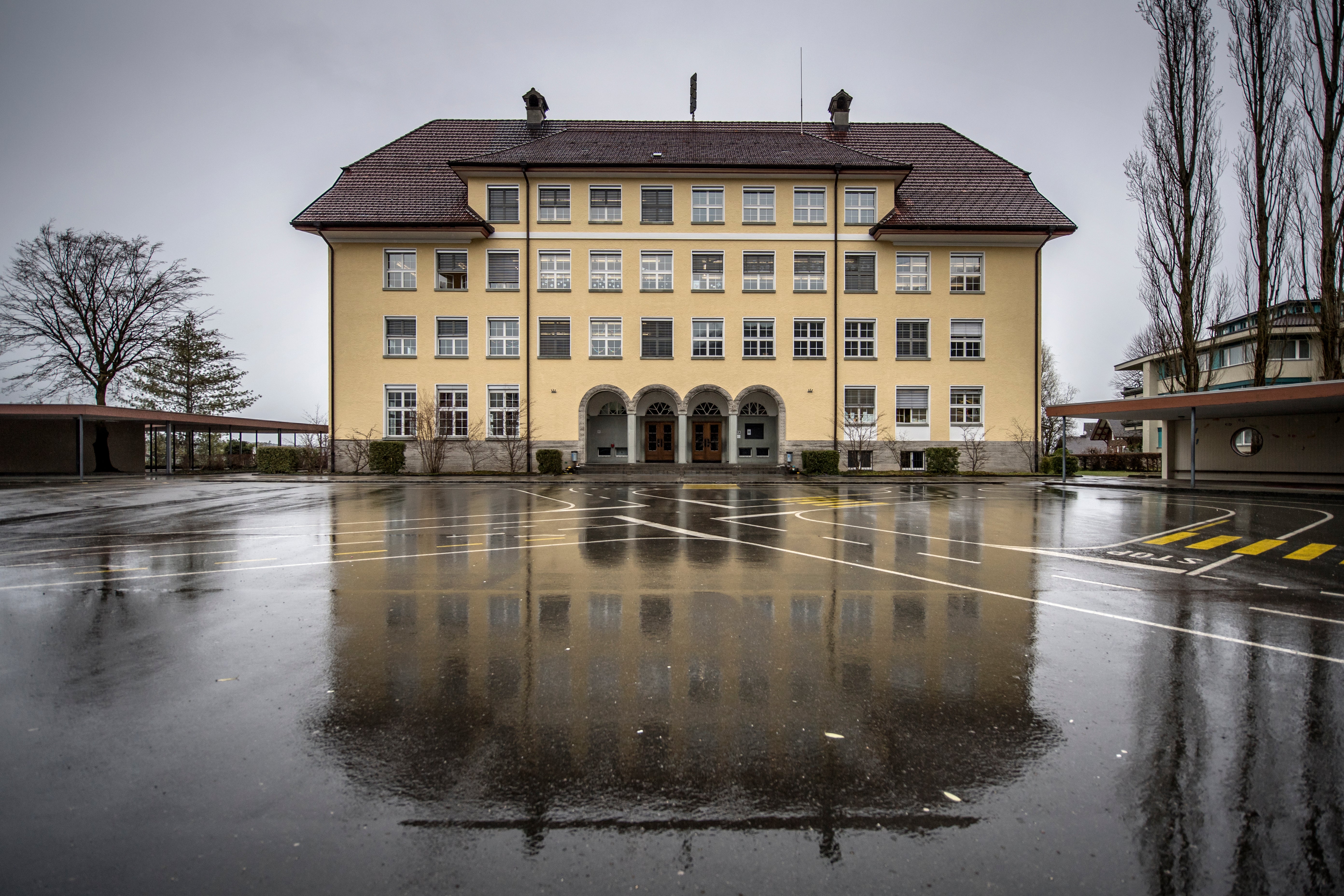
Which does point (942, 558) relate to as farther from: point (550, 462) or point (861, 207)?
point (861, 207)

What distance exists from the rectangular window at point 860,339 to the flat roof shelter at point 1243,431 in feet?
28.7

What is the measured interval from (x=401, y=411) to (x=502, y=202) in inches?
466

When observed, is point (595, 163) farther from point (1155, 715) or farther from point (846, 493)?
point (1155, 715)

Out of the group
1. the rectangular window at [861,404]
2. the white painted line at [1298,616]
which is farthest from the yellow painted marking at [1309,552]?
the rectangular window at [861,404]

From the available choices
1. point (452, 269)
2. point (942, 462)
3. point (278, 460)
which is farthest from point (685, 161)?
point (278, 460)

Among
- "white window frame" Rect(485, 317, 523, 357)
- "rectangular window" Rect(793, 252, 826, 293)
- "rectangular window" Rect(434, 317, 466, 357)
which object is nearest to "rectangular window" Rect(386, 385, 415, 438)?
"rectangular window" Rect(434, 317, 466, 357)

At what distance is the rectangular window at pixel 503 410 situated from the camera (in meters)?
30.3

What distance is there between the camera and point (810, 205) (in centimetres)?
3095

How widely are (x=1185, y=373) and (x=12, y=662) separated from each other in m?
34.8

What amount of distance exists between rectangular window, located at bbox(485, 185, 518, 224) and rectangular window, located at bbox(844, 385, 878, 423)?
63.2 feet

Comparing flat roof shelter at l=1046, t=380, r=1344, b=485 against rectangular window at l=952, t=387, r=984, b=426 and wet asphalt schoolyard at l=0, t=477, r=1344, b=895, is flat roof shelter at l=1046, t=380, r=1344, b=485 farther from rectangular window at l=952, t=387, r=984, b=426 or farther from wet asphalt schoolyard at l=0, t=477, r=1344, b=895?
wet asphalt schoolyard at l=0, t=477, r=1344, b=895

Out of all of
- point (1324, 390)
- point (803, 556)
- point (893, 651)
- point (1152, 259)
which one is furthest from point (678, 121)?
point (893, 651)

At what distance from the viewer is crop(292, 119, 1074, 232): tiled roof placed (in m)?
30.1

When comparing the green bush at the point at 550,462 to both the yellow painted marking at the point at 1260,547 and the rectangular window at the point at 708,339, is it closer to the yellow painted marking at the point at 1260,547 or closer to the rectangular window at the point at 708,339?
the rectangular window at the point at 708,339
